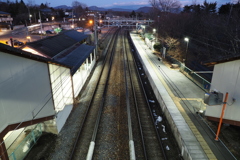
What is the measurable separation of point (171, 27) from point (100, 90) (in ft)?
92.7

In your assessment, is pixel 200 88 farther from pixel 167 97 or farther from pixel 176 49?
pixel 176 49

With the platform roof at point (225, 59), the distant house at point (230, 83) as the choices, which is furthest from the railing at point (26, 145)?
the platform roof at point (225, 59)

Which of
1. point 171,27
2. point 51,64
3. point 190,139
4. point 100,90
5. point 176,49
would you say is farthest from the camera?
point 171,27

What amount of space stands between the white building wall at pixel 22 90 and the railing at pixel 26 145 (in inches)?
39.5

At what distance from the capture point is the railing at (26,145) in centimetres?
801

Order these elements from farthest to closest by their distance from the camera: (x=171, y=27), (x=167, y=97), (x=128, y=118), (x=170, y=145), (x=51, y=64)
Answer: (x=171, y=27)
(x=167, y=97)
(x=128, y=118)
(x=51, y=64)
(x=170, y=145)

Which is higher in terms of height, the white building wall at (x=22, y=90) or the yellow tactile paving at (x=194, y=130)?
the white building wall at (x=22, y=90)

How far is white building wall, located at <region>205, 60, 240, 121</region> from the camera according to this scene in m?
8.05

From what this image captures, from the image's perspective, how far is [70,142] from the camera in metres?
9.91

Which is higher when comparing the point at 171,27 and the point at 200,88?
the point at 171,27

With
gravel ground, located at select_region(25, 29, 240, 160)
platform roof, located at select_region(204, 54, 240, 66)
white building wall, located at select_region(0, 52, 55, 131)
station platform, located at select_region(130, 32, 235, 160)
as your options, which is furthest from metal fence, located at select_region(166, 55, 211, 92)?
white building wall, located at select_region(0, 52, 55, 131)

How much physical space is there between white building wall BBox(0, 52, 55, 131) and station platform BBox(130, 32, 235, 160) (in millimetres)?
7470

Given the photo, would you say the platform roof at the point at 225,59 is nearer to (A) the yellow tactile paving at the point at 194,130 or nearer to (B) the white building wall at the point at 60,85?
(A) the yellow tactile paving at the point at 194,130

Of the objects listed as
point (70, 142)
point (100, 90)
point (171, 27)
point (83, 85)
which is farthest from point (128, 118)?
point (171, 27)
